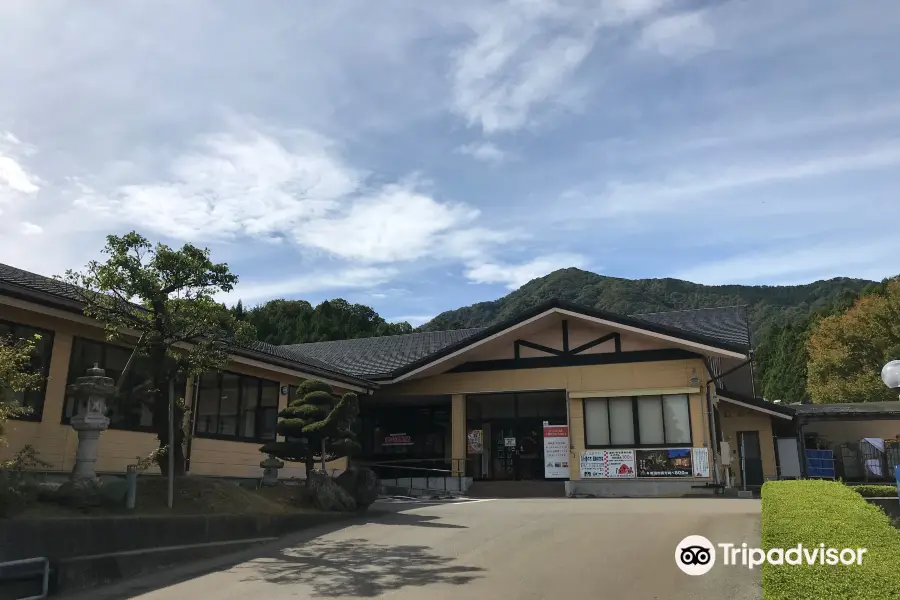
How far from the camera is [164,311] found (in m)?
9.93

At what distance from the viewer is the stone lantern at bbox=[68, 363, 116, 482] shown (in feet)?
28.4

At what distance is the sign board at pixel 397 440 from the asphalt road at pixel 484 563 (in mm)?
11083

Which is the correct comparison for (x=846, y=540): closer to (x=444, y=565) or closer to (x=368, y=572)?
(x=444, y=565)

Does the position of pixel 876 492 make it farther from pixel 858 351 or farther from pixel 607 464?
pixel 858 351

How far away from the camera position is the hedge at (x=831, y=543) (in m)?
4.29

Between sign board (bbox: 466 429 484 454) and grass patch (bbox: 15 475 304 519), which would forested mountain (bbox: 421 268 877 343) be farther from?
grass patch (bbox: 15 475 304 519)

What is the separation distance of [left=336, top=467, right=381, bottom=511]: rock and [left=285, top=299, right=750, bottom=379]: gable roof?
816cm

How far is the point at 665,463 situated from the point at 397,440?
29.3ft

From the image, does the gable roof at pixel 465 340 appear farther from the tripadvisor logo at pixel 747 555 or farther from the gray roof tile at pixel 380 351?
the tripadvisor logo at pixel 747 555

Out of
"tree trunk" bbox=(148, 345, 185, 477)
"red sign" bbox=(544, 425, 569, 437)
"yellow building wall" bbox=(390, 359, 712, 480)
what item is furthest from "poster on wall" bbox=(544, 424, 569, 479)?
"tree trunk" bbox=(148, 345, 185, 477)

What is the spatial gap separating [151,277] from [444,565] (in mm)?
5697

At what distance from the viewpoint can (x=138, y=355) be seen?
33.2 feet

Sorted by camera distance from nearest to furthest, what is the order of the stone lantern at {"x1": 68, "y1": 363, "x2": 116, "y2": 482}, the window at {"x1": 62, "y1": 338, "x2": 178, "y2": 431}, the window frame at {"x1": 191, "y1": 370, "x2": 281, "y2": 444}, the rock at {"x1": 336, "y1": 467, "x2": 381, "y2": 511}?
the stone lantern at {"x1": 68, "y1": 363, "x2": 116, "y2": 482}
the window at {"x1": 62, "y1": 338, "x2": 178, "y2": 431}
the rock at {"x1": 336, "y1": 467, "x2": 381, "y2": 511}
the window frame at {"x1": 191, "y1": 370, "x2": 281, "y2": 444}

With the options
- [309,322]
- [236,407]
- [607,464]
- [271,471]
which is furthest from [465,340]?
[309,322]
